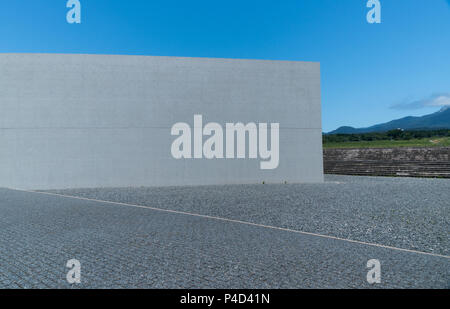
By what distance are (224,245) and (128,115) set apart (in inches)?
430

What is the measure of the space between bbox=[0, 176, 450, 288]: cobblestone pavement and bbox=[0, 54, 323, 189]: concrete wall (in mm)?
5600

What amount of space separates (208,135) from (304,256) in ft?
35.1

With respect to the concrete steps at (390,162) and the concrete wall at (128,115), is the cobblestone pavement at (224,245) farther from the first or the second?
the concrete steps at (390,162)

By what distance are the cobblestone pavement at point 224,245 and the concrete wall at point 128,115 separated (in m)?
5.60

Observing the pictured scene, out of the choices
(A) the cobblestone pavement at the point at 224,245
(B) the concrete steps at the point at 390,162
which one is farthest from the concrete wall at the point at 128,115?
(B) the concrete steps at the point at 390,162

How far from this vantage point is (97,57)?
560 inches

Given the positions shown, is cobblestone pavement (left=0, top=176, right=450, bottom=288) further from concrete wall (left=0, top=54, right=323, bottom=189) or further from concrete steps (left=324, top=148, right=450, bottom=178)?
concrete steps (left=324, top=148, right=450, bottom=178)

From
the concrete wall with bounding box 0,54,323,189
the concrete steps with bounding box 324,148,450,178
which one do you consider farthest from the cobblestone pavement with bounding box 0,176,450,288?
the concrete steps with bounding box 324,148,450,178

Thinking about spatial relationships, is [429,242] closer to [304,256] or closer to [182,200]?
[304,256]

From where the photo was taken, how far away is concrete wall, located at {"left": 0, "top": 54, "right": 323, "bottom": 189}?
13.9 meters

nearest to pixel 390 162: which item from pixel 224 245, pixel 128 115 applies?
pixel 128 115
